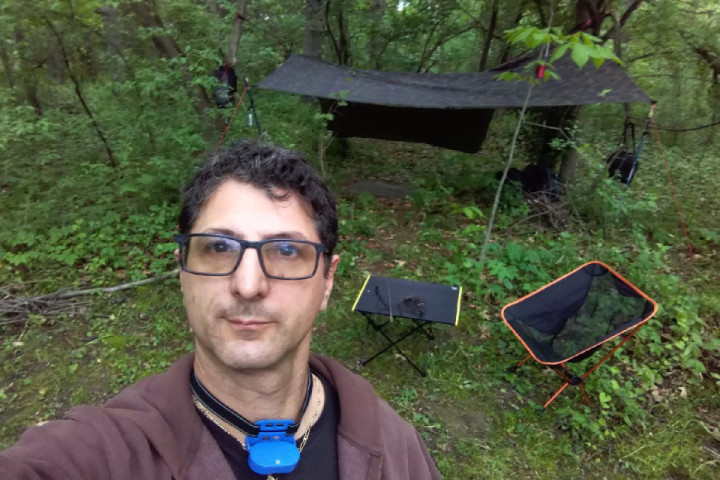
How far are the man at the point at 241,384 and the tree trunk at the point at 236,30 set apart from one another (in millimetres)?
3189

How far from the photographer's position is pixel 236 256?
2.60 ft

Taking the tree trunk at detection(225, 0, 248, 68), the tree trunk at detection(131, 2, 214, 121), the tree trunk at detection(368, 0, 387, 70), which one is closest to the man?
the tree trunk at detection(225, 0, 248, 68)

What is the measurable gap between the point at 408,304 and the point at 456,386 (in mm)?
573

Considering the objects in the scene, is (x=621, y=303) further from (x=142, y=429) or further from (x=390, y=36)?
(x=390, y=36)

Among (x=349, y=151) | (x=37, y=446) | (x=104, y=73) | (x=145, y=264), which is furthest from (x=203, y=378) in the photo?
(x=349, y=151)

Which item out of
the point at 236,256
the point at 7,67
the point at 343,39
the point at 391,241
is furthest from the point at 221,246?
the point at 343,39

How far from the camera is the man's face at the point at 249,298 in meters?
0.76

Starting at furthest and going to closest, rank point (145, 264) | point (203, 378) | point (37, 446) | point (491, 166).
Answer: point (491, 166) → point (145, 264) → point (203, 378) → point (37, 446)

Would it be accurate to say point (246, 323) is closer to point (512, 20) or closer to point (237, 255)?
point (237, 255)

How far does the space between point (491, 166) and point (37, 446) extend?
593cm

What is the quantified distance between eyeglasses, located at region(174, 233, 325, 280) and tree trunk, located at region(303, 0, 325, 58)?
6.18m

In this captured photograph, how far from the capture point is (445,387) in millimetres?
2430

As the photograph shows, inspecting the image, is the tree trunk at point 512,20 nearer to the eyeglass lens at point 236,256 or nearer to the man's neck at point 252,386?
the eyeglass lens at point 236,256

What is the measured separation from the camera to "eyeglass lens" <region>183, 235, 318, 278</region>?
792 millimetres
